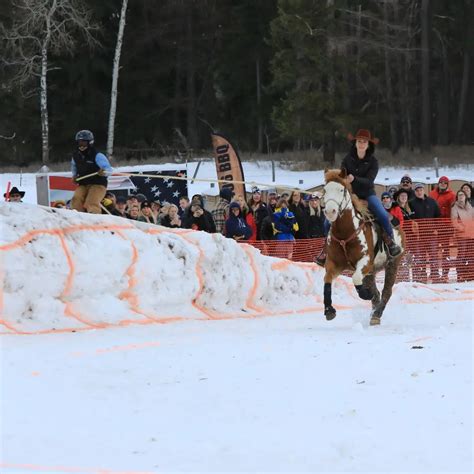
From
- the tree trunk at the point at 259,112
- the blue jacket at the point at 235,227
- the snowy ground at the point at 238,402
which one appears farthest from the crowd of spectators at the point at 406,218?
the tree trunk at the point at 259,112

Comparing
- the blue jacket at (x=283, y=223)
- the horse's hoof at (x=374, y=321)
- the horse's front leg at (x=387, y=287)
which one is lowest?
the horse's hoof at (x=374, y=321)

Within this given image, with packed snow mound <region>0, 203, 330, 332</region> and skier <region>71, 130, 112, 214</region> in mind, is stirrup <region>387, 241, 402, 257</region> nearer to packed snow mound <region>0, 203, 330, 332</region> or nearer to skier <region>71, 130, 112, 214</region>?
packed snow mound <region>0, 203, 330, 332</region>

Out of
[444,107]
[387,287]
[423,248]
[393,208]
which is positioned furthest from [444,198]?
[444,107]

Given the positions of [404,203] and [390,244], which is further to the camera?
[404,203]

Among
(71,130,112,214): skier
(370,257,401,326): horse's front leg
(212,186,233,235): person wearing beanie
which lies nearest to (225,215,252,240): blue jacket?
(212,186,233,235): person wearing beanie

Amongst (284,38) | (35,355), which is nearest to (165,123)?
(284,38)

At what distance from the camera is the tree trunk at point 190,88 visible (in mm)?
50312

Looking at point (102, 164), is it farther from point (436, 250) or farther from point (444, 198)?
point (444, 198)

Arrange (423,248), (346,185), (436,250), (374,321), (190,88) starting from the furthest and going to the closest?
1. (190,88)
2. (436,250)
3. (423,248)
4. (374,321)
5. (346,185)

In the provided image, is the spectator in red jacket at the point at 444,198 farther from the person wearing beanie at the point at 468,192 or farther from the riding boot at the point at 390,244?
the riding boot at the point at 390,244

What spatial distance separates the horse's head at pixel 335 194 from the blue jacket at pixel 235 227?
509 centimetres

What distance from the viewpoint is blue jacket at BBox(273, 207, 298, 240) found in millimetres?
17328

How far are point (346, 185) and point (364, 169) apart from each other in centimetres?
86

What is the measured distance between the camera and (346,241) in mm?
11867
